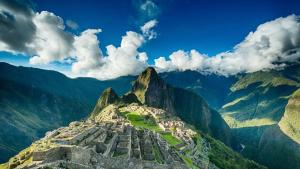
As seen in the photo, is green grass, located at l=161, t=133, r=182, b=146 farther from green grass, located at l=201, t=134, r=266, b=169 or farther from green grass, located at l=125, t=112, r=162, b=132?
green grass, located at l=125, t=112, r=162, b=132

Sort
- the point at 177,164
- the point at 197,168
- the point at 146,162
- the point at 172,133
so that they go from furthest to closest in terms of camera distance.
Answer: the point at 172,133 < the point at 197,168 < the point at 177,164 < the point at 146,162

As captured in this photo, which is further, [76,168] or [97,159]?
[97,159]

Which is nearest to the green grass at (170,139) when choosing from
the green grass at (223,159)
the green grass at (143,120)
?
the green grass at (223,159)

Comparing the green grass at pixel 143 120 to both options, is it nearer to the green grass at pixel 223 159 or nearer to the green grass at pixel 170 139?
the green grass at pixel 170 139

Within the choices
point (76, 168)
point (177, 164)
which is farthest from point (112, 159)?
point (177, 164)

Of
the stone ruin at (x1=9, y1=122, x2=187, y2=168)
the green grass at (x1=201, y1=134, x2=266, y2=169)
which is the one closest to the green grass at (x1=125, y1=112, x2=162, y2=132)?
the green grass at (x1=201, y1=134, x2=266, y2=169)

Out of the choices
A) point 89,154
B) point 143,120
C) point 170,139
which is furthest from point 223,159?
point 89,154

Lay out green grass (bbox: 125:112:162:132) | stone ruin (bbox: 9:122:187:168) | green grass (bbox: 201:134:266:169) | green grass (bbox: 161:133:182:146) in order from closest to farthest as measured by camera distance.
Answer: stone ruin (bbox: 9:122:187:168)
green grass (bbox: 161:133:182:146)
green grass (bbox: 201:134:266:169)
green grass (bbox: 125:112:162:132)

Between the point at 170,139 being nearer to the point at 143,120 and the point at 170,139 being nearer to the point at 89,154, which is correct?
the point at 143,120

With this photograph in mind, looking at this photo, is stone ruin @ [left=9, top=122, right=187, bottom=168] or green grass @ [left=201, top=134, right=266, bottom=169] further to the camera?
green grass @ [left=201, top=134, right=266, bottom=169]

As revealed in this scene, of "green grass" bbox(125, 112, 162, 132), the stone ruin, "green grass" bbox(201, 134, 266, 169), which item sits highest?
"green grass" bbox(125, 112, 162, 132)

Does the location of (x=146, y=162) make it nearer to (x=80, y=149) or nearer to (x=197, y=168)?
(x=80, y=149)
